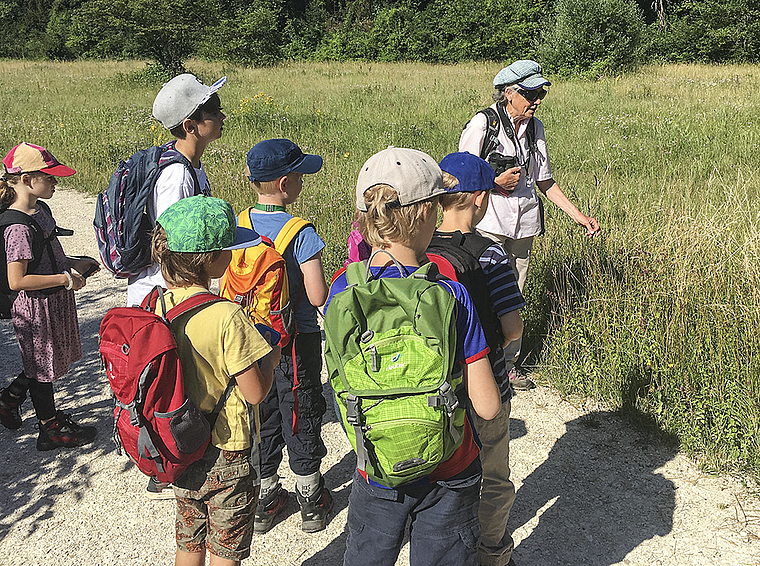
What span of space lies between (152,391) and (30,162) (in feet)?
6.87

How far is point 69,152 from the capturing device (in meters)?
11.6

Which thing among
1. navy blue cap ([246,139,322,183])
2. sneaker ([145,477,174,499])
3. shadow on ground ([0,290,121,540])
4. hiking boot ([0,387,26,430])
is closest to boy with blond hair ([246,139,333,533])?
navy blue cap ([246,139,322,183])

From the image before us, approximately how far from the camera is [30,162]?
341 centimetres

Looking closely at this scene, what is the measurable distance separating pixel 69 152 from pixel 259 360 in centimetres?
1096

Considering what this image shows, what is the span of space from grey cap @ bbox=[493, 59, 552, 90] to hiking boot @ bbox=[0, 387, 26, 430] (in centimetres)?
352

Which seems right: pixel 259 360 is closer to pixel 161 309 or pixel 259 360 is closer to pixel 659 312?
pixel 161 309

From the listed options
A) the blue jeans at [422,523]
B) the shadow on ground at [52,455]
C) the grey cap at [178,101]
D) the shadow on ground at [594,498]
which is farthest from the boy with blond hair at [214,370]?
the shadow on ground at [52,455]

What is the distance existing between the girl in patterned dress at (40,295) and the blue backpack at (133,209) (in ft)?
2.10

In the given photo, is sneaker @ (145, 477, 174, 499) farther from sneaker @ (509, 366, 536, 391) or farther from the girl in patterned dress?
sneaker @ (509, 366, 536, 391)

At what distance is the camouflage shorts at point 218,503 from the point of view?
2211 millimetres

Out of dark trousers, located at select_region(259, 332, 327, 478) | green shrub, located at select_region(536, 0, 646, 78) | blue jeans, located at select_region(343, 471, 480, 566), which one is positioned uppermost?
green shrub, located at select_region(536, 0, 646, 78)

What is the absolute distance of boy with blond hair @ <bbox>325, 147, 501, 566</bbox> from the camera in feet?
5.87

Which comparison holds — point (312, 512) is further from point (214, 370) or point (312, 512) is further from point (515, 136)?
point (515, 136)

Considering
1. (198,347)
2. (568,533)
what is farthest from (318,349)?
(568,533)
